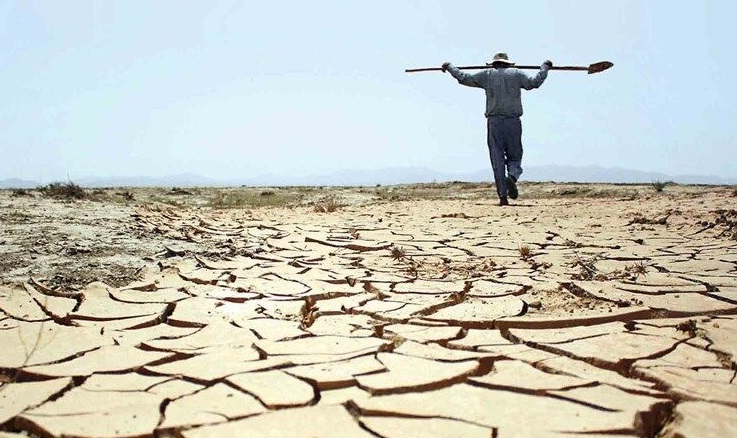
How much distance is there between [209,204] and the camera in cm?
1012

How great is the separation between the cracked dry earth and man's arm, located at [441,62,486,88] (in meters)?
3.50

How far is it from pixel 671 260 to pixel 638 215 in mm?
2655

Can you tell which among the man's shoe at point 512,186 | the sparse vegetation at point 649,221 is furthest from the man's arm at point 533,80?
the sparse vegetation at point 649,221

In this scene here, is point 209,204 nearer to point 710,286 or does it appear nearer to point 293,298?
point 293,298

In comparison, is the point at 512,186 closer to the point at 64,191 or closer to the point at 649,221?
the point at 649,221

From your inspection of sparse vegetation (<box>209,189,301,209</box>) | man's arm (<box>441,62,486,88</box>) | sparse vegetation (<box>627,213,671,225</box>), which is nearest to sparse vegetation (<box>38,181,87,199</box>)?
sparse vegetation (<box>209,189,301,209</box>)

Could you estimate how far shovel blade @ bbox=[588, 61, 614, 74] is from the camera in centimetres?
779

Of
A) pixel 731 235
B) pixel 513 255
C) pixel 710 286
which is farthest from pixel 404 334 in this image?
pixel 731 235

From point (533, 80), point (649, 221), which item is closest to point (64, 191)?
point (533, 80)

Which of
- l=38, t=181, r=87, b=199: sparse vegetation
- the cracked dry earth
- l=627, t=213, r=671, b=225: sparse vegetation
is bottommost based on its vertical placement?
the cracked dry earth

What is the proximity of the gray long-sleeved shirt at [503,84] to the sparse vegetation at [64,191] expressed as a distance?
5218mm

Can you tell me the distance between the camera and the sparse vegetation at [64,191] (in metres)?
7.95

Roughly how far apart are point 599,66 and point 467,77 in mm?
1804

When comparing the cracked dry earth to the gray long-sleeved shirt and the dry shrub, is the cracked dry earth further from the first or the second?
the gray long-sleeved shirt
